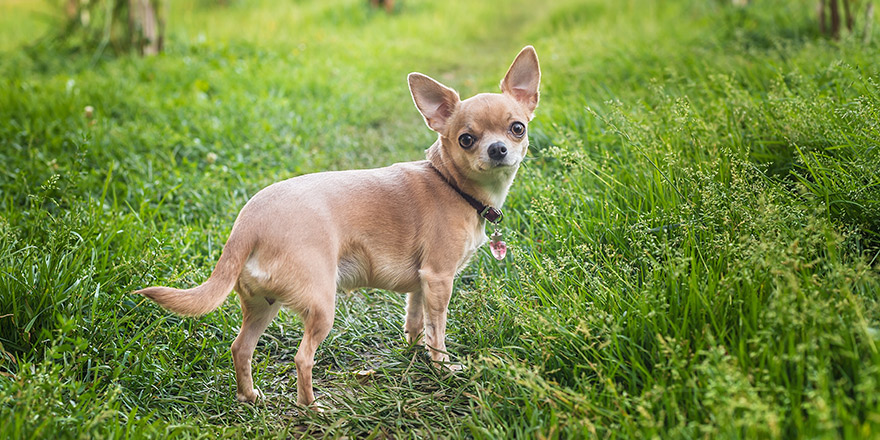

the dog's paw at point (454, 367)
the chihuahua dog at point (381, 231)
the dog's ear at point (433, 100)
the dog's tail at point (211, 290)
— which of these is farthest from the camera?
the dog's ear at point (433, 100)

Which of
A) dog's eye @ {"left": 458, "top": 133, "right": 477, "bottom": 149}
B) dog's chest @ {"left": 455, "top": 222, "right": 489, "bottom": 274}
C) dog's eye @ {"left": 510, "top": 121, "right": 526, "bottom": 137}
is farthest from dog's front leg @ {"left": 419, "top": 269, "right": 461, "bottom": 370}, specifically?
dog's eye @ {"left": 510, "top": 121, "right": 526, "bottom": 137}

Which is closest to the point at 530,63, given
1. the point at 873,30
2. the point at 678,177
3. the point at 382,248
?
the point at 678,177

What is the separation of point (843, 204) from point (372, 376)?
6.89ft

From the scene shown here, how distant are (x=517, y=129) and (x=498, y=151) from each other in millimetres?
232

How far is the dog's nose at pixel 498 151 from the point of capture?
8.45 feet

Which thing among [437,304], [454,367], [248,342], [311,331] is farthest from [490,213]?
[248,342]

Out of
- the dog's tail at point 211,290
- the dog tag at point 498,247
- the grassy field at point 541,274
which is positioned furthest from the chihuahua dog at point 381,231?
the grassy field at point 541,274

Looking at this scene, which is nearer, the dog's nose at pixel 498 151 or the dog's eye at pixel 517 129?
the dog's nose at pixel 498 151

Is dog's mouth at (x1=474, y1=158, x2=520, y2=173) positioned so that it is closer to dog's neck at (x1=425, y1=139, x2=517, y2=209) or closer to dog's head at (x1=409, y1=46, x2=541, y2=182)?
dog's head at (x1=409, y1=46, x2=541, y2=182)

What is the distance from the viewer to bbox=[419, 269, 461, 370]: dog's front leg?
261 centimetres

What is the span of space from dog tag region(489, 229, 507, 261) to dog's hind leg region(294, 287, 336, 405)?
0.88 m

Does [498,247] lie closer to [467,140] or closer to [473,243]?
[473,243]

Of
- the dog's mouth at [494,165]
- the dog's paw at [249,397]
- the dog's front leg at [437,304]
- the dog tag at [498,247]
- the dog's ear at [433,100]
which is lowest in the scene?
the dog's paw at [249,397]

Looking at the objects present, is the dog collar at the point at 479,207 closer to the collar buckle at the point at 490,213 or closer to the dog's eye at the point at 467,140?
the collar buckle at the point at 490,213
